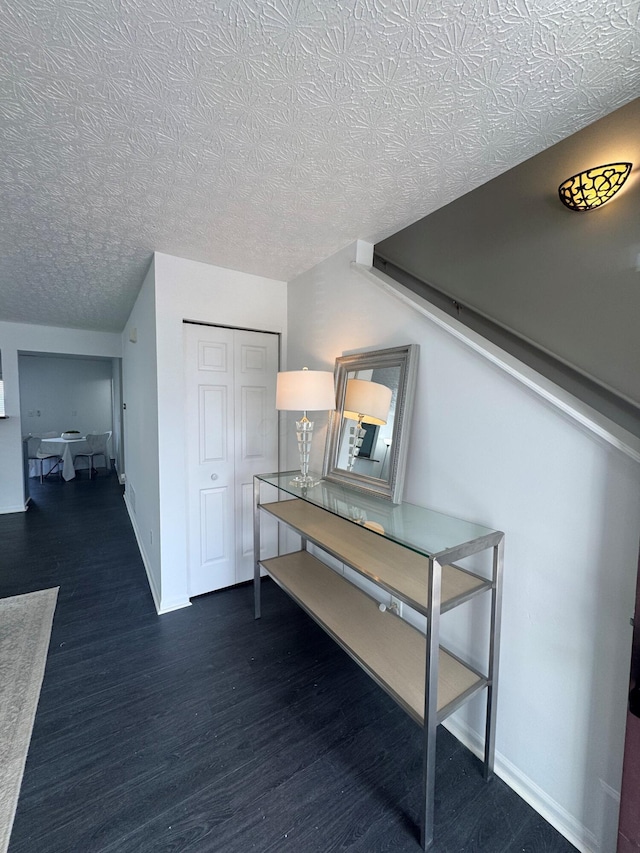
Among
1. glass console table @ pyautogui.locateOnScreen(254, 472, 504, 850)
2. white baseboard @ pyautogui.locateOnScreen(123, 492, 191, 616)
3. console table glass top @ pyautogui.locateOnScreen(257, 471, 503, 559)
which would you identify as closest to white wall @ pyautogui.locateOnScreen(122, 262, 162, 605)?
white baseboard @ pyautogui.locateOnScreen(123, 492, 191, 616)

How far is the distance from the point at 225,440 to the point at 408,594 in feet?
6.28

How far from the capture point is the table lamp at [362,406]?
1880 millimetres

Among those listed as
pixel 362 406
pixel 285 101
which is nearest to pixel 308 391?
pixel 362 406

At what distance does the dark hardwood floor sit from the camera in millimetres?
1176

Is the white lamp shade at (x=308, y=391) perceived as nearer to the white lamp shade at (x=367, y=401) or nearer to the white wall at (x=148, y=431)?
the white lamp shade at (x=367, y=401)

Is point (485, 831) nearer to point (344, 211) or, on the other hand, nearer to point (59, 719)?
point (59, 719)

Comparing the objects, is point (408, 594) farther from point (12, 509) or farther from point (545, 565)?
point (12, 509)

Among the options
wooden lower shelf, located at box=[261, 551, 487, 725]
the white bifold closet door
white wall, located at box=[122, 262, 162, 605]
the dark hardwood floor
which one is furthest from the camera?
the white bifold closet door

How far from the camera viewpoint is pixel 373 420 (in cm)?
194

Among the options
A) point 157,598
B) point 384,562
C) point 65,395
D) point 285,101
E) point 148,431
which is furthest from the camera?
point 65,395

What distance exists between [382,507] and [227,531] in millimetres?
1561

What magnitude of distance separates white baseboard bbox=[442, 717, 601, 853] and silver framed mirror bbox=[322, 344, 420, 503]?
1.08m

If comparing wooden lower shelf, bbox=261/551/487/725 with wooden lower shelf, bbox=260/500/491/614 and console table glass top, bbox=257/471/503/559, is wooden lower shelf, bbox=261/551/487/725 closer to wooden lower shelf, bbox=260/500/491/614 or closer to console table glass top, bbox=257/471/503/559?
wooden lower shelf, bbox=260/500/491/614

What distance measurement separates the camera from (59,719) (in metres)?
1.60
